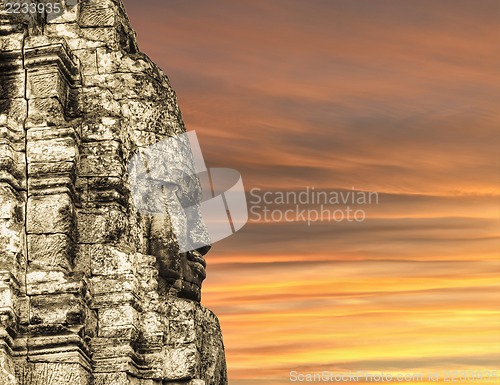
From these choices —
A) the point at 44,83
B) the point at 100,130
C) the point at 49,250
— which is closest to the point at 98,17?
the point at 44,83

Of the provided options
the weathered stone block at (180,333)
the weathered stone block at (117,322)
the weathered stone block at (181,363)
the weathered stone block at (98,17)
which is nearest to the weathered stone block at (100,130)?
the weathered stone block at (98,17)

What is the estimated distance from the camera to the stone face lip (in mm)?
17297

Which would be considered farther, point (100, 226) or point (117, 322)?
point (100, 226)

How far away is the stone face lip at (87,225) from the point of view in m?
17.3

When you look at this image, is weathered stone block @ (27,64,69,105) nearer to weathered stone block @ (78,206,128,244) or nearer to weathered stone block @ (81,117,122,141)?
weathered stone block @ (81,117,122,141)

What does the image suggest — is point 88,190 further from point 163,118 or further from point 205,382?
point 205,382

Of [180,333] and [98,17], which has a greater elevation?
[98,17]

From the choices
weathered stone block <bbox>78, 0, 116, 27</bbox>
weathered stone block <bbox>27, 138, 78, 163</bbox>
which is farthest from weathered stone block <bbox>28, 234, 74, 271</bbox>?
weathered stone block <bbox>78, 0, 116, 27</bbox>

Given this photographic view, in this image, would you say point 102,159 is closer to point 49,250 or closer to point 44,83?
point 44,83

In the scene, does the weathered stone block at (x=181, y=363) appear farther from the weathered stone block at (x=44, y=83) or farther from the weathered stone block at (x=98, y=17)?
the weathered stone block at (x=98, y=17)

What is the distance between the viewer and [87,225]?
18.5 metres

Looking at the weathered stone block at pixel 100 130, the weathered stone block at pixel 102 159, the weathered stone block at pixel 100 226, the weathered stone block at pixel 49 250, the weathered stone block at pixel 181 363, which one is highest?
the weathered stone block at pixel 100 130

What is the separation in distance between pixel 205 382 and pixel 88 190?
4.10 m

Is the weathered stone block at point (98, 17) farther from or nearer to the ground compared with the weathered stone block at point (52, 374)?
farther from the ground
